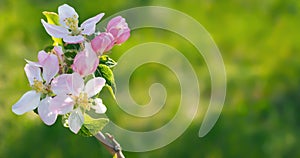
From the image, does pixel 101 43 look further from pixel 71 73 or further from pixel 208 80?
pixel 208 80

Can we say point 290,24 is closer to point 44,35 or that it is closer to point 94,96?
point 44,35

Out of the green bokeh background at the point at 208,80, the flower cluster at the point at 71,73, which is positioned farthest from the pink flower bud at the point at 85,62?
the green bokeh background at the point at 208,80

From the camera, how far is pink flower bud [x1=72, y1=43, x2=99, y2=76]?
22.6 inches

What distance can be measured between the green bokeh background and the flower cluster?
4.30 ft

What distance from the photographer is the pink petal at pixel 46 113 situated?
572mm

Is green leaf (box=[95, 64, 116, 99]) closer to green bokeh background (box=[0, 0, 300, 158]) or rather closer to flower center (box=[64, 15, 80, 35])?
flower center (box=[64, 15, 80, 35])

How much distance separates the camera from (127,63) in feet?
6.74

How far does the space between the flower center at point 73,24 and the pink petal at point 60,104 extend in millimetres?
66

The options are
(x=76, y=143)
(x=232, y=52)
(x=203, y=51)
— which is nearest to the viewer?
(x=76, y=143)

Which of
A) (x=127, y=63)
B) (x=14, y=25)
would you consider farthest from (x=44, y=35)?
(x=127, y=63)

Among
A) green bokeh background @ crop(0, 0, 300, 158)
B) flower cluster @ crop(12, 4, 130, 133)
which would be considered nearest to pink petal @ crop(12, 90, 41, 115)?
flower cluster @ crop(12, 4, 130, 133)

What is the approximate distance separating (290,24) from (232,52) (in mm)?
213

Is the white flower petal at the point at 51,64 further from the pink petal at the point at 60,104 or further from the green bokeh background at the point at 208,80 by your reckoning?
the green bokeh background at the point at 208,80

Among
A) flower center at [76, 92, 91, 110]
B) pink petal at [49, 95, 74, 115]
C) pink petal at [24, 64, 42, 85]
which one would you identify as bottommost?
pink petal at [49, 95, 74, 115]
